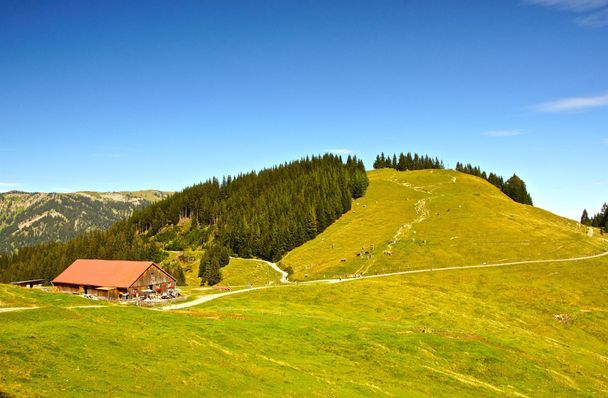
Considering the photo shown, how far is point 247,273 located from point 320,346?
3429 inches

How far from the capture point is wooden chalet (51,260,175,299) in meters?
82.1

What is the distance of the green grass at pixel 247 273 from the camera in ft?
387

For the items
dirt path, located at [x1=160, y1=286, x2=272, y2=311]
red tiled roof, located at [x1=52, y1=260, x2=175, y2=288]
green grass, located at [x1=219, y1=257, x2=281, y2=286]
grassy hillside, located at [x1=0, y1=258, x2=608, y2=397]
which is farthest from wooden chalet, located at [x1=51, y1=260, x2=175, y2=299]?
green grass, located at [x1=219, y1=257, x2=281, y2=286]

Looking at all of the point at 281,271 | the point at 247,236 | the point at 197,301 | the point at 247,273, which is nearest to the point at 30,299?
the point at 197,301

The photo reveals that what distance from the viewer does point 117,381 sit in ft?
81.9

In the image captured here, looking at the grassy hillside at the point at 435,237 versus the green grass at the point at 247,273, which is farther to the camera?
the green grass at the point at 247,273

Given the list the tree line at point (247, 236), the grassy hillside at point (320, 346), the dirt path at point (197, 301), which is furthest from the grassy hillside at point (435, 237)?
the dirt path at point (197, 301)

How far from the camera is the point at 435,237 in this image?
126m

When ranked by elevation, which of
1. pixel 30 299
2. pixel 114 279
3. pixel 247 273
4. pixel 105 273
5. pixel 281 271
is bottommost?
pixel 247 273

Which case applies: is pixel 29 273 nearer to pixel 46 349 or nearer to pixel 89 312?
pixel 89 312

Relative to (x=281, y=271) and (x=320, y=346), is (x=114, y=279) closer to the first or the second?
(x=281, y=271)

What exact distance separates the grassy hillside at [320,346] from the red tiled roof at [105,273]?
80.8 ft

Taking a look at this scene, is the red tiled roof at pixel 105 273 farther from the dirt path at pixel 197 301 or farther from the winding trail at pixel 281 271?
the winding trail at pixel 281 271

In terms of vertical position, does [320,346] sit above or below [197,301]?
below
